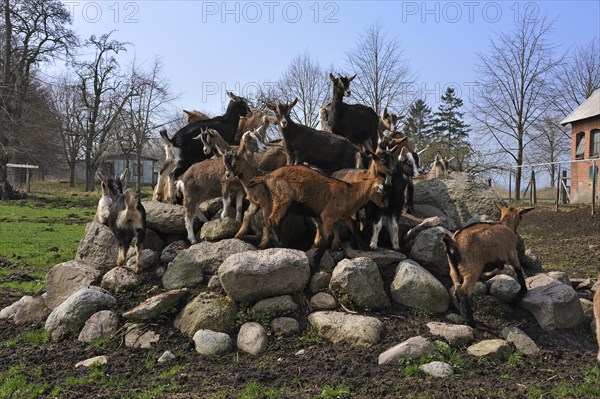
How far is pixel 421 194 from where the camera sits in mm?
11133

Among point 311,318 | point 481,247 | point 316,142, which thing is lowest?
point 311,318

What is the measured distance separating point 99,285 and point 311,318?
11.2 ft

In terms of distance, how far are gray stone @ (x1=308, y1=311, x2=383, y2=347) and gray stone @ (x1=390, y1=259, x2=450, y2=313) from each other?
2.37 feet

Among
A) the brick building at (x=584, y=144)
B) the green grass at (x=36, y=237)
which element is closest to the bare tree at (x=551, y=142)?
the brick building at (x=584, y=144)

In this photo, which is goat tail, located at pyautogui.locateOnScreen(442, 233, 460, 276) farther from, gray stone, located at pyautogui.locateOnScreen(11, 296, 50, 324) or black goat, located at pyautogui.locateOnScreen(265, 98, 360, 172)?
gray stone, located at pyautogui.locateOnScreen(11, 296, 50, 324)

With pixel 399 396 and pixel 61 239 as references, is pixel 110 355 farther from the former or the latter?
pixel 61 239

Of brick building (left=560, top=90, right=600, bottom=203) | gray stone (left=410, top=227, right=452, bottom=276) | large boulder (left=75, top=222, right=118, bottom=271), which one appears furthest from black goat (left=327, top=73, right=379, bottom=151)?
brick building (left=560, top=90, right=600, bottom=203)

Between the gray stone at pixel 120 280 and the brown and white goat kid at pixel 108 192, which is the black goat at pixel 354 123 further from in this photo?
the gray stone at pixel 120 280

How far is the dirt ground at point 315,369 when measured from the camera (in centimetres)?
572

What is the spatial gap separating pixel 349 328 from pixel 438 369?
120cm

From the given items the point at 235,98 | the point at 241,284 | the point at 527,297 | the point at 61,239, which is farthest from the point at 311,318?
the point at 61,239

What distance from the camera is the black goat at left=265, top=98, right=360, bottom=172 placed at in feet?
31.0

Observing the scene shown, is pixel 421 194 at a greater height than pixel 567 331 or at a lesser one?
greater

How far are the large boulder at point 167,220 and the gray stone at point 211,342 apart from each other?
8.68 feet
